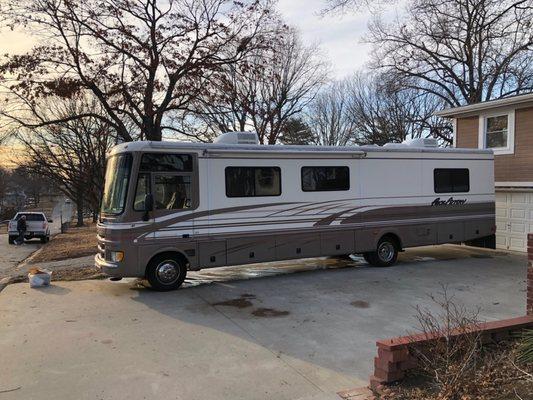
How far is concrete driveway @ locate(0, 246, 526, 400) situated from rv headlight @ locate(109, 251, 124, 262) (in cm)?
71

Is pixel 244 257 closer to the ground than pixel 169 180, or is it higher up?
closer to the ground

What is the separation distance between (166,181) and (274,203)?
254cm

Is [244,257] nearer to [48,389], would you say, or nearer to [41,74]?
[48,389]

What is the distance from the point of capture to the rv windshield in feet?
31.8

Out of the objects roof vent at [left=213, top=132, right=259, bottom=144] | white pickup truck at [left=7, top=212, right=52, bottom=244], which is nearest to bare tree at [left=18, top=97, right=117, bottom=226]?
white pickup truck at [left=7, top=212, right=52, bottom=244]

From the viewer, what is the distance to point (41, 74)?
17.3m

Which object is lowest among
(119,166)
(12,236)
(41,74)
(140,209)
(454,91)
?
(12,236)

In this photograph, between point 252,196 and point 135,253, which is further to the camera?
point 252,196

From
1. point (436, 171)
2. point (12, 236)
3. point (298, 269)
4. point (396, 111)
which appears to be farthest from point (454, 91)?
point (12, 236)

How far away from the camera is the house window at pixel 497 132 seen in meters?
15.4

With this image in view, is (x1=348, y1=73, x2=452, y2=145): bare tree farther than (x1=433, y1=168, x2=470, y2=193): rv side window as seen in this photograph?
Yes

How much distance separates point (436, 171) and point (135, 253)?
8.43 metres

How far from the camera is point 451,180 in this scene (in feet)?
45.4

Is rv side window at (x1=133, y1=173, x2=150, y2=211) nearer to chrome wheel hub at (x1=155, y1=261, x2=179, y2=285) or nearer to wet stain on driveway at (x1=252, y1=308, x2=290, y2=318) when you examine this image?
chrome wheel hub at (x1=155, y1=261, x2=179, y2=285)
